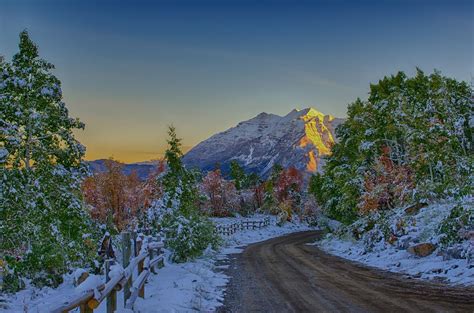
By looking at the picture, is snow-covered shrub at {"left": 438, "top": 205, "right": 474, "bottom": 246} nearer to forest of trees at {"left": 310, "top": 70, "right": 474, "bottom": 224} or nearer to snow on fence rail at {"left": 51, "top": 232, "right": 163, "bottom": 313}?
forest of trees at {"left": 310, "top": 70, "right": 474, "bottom": 224}

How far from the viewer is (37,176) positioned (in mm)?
16000

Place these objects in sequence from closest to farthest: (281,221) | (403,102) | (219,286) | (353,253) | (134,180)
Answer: (219,286) < (353,253) < (403,102) < (134,180) < (281,221)

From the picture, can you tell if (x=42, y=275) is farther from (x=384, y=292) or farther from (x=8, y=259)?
(x=384, y=292)

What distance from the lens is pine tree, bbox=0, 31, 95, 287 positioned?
14477 millimetres

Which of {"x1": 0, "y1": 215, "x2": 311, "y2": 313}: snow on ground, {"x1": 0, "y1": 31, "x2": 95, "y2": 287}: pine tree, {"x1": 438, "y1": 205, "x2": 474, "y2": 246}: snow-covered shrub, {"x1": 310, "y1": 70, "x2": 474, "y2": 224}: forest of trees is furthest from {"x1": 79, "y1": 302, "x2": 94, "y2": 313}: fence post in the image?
{"x1": 310, "y1": 70, "x2": 474, "y2": 224}: forest of trees

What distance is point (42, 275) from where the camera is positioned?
15914 millimetres

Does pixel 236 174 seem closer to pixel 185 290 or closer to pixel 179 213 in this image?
pixel 179 213

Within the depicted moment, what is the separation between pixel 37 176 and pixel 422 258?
15032mm

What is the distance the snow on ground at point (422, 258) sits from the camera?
12597 mm

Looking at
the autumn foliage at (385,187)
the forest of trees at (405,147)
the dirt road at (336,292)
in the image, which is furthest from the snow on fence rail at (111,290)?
the autumn foliage at (385,187)

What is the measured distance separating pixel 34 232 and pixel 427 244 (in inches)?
571

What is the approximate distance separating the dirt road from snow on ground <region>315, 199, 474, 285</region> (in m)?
0.84

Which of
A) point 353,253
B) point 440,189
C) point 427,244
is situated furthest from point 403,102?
point 427,244

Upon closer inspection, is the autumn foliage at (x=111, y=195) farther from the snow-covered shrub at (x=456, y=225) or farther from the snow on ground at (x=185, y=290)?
the snow-covered shrub at (x=456, y=225)
